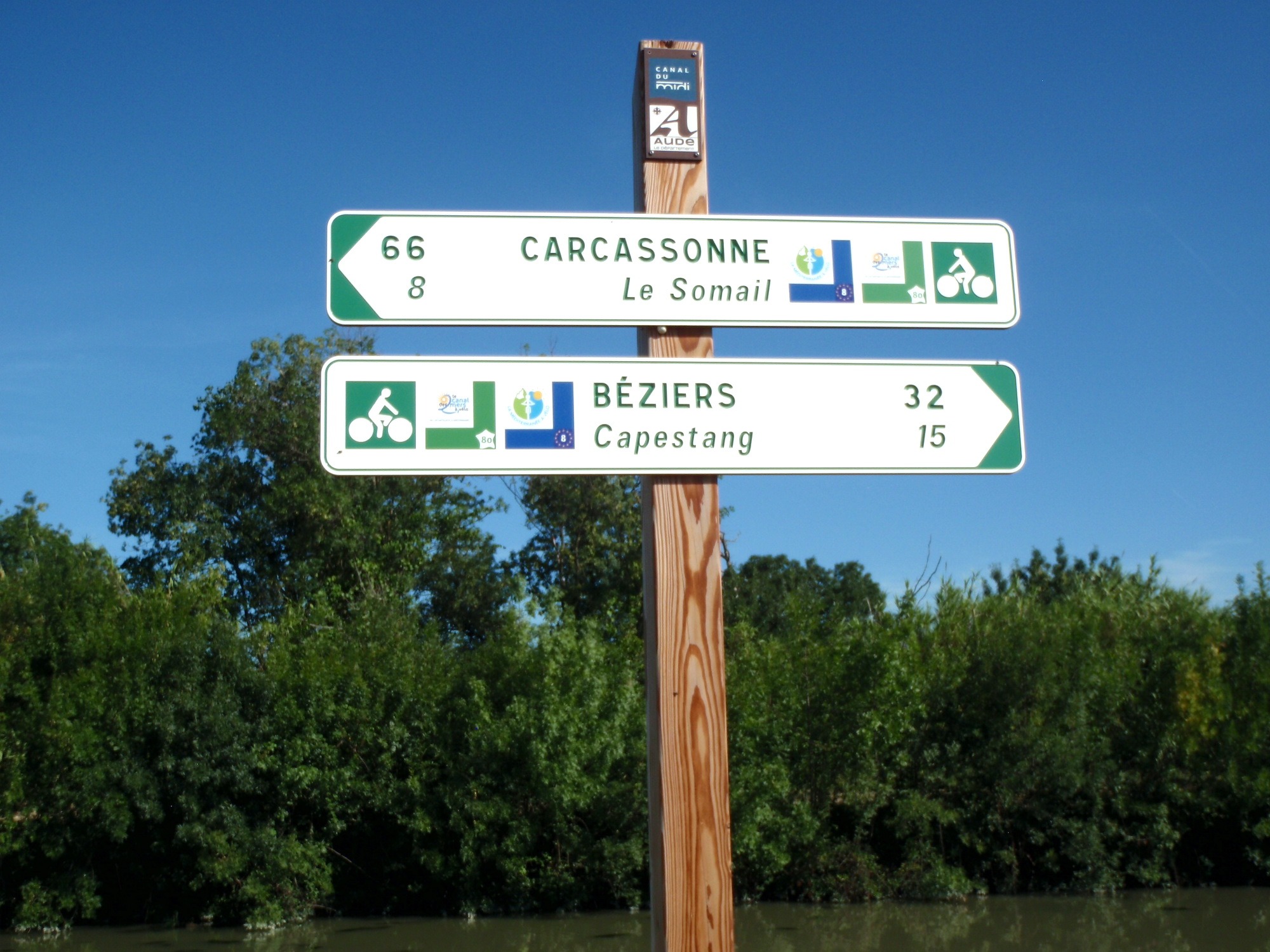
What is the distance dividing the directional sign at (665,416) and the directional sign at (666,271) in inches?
6.2

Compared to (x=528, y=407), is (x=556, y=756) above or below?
below

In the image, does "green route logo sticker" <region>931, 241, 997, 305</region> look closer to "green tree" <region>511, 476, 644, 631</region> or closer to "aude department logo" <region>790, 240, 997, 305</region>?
"aude department logo" <region>790, 240, 997, 305</region>

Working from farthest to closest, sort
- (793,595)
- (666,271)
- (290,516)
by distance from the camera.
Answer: (290,516), (793,595), (666,271)

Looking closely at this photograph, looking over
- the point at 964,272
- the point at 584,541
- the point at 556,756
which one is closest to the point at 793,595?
the point at 556,756

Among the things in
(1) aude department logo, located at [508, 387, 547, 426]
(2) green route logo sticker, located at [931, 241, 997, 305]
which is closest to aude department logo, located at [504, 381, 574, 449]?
(1) aude department logo, located at [508, 387, 547, 426]

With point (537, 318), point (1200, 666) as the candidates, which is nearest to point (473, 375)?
point (537, 318)

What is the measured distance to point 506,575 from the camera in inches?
1248

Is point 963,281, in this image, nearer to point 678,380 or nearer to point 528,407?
point 678,380

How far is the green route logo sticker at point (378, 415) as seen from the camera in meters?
2.86

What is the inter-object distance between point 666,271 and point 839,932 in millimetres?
15415

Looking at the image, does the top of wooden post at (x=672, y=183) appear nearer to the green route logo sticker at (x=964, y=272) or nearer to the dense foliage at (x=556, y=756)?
the green route logo sticker at (x=964, y=272)

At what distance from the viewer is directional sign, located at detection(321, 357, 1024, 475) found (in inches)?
114

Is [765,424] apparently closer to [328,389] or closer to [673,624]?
[673,624]

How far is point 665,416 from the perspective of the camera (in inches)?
117
